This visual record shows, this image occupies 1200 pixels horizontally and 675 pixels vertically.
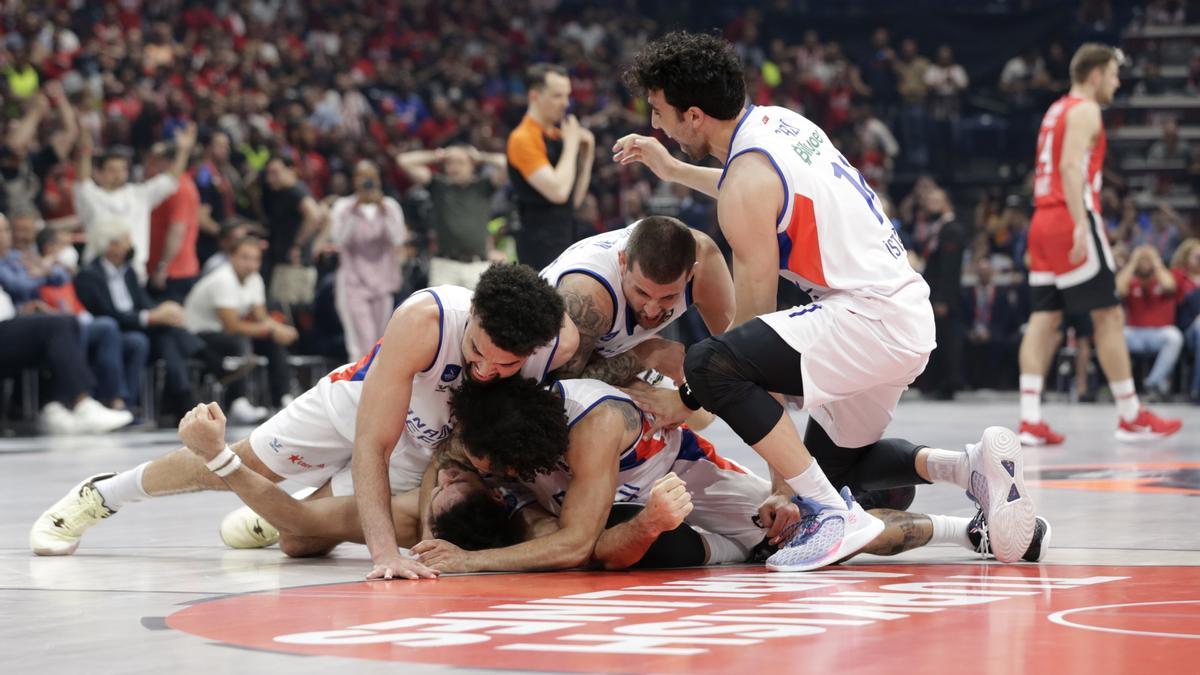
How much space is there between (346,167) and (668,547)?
11650mm

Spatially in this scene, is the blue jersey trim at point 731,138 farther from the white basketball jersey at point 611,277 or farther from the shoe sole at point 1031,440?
the shoe sole at point 1031,440

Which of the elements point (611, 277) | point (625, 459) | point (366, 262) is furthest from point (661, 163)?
point (366, 262)

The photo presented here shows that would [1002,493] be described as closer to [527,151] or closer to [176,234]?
[527,151]

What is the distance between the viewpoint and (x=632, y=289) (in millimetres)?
4094

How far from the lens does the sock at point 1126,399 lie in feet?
26.2

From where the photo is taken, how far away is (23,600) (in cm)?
349

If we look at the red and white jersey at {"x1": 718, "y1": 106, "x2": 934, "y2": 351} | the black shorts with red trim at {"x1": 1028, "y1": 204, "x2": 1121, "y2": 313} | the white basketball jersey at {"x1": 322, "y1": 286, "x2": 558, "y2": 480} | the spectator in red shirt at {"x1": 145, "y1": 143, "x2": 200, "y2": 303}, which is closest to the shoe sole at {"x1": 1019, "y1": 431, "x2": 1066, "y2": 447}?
the black shorts with red trim at {"x1": 1028, "y1": 204, "x2": 1121, "y2": 313}

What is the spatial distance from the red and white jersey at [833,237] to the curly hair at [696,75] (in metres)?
0.09

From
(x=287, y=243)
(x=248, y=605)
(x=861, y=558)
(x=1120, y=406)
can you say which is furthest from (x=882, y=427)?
(x=287, y=243)

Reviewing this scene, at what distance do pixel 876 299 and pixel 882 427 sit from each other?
1.62 ft

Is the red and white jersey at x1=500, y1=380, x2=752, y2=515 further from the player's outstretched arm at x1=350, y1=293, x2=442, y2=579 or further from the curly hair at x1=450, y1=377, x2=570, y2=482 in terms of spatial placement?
the player's outstretched arm at x1=350, y1=293, x2=442, y2=579

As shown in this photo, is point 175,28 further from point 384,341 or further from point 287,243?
point 384,341

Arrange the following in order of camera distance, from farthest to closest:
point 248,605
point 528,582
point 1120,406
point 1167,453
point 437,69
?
1. point 437,69
2. point 1120,406
3. point 1167,453
4. point 528,582
5. point 248,605

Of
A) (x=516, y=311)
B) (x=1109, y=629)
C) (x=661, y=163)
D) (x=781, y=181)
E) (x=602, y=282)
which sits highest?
(x=661, y=163)
